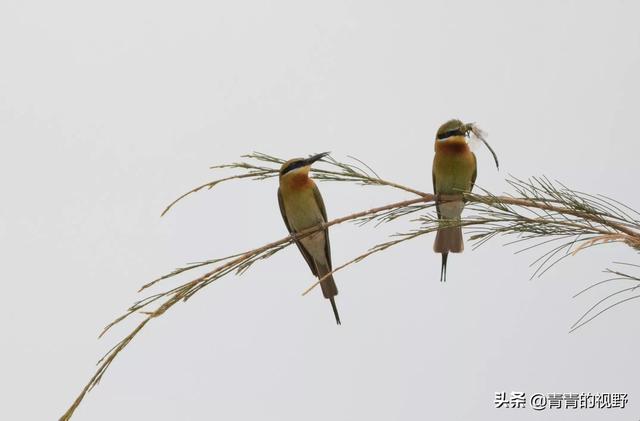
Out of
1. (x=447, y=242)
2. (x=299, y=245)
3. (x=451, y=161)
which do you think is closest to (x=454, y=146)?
(x=451, y=161)

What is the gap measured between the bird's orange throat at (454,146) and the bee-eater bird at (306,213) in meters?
0.93

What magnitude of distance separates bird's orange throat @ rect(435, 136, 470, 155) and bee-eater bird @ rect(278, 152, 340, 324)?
933 mm

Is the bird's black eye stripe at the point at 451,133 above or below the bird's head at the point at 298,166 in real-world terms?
above

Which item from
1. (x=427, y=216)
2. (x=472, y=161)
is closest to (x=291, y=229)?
(x=472, y=161)

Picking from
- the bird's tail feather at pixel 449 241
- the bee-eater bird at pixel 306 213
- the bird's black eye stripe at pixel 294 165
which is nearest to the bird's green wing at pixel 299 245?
the bee-eater bird at pixel 306 213

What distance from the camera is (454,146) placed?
5.21m

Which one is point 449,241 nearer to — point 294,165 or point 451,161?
point 451,161

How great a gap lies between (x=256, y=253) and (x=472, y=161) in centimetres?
308

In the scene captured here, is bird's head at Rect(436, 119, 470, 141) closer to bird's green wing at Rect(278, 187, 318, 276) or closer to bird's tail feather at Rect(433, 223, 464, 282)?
bird's tail feather at Rect(433, 223, 464, 282)

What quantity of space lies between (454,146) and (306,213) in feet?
3.72

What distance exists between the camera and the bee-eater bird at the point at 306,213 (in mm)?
5016

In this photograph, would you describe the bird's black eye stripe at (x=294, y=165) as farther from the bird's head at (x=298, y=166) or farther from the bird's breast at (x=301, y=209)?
the bird's breast at (x=301, y=209)

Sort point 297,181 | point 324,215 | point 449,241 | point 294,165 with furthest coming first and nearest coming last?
point 449,241
point 324,215
point 297,181
point 294,165

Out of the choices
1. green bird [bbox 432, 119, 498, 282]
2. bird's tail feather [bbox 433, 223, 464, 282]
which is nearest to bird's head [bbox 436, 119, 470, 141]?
green bird [bbox 432, 119, 498, 282]
